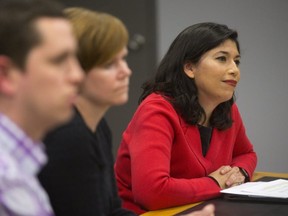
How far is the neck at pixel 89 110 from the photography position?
49.5 inches

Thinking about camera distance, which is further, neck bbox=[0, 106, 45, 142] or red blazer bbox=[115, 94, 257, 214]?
red blazer bbox=[115, 94, 257, 214]

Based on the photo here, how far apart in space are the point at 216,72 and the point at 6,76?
1.27m

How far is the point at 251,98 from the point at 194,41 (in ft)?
5.23

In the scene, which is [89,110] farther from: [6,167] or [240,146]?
[240,146]

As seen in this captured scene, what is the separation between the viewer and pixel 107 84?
4.00ft

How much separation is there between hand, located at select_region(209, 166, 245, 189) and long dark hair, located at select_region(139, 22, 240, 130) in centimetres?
21

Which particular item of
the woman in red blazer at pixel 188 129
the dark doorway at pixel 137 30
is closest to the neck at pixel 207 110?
the woman in red blazer at pixel 188 129

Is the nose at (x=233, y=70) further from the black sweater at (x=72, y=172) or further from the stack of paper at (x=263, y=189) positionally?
the black sweater at (x=72, y=172)

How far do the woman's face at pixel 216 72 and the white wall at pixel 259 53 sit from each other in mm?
1430

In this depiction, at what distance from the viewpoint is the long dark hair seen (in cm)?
200

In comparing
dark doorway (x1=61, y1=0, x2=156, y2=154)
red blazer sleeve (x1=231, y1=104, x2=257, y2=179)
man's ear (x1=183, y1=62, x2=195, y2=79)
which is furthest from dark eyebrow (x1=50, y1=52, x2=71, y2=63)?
dark doorway (x1=61, y1=0, x2=156, y2=154)

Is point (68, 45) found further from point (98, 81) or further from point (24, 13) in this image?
point (98, 81)

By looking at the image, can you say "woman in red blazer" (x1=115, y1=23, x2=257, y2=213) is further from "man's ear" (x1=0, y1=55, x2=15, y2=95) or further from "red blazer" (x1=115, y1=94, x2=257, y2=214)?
"man's ear" (x1=0, y1=55, x2=15, y2=95)

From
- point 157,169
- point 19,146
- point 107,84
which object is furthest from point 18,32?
point 157,169
